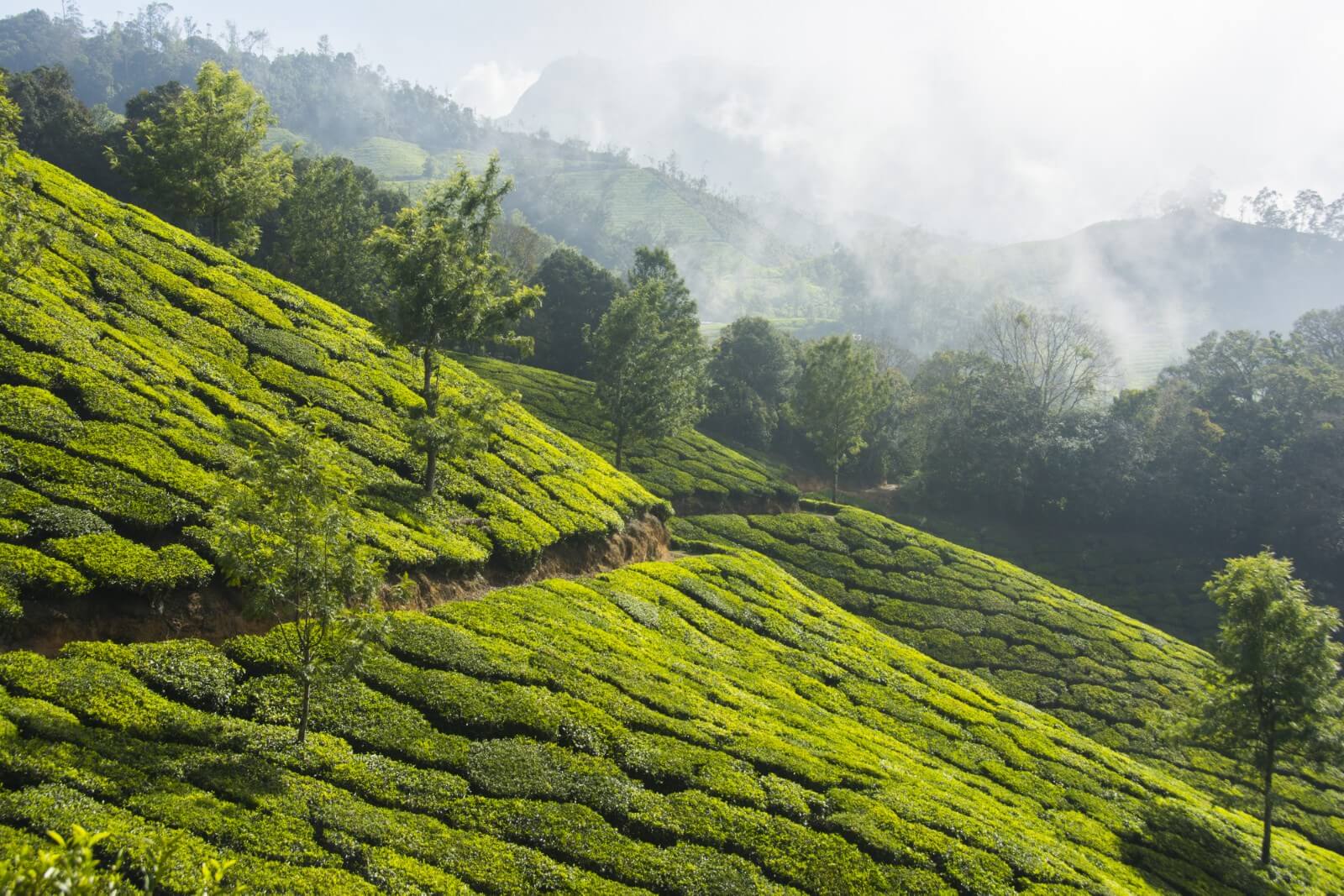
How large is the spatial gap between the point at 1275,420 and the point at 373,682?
86417mm

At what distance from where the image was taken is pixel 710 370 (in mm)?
95438

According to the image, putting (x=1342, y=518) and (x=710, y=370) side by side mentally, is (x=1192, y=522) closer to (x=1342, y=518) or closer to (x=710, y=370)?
(x=1342, y=518)

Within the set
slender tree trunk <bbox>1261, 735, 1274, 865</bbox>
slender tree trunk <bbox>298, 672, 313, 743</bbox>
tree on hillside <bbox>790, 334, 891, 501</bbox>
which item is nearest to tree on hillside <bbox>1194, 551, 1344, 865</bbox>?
slender tree trunk <bbox>1261, 735, 1274, 865</bbox>

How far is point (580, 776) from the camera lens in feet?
55.4

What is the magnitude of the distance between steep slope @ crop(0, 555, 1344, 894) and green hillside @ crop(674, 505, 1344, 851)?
5.44 metres

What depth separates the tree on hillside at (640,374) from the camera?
51.3 m

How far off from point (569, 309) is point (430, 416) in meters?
59.6

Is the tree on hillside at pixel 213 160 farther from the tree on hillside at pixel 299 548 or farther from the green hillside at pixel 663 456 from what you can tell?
the tree on hillside at pixel 299 548

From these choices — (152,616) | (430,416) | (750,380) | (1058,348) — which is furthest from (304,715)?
(1058,348)

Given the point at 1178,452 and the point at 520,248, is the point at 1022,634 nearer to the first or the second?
the point at 1178,452

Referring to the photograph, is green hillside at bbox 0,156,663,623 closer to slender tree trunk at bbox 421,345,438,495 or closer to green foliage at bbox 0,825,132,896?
slender tree trunk at bbox 421,345,438,495

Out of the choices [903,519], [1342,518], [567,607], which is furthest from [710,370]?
[567,607]

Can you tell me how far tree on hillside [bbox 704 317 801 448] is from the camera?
88375mm

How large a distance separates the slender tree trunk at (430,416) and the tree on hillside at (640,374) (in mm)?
19807
